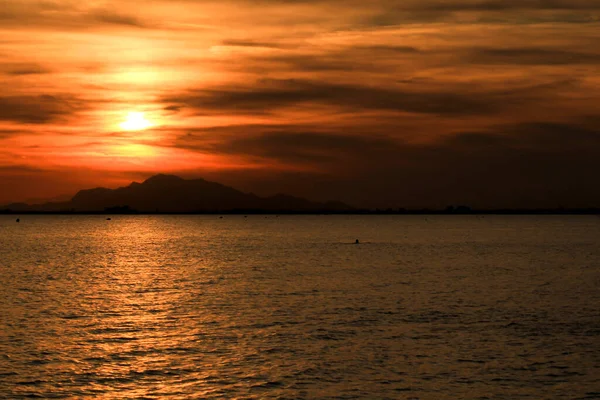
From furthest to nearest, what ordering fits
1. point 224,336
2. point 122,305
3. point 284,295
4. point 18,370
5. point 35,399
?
point 284,295, point 122,305, point 224,336, point 18,370, point 35,399

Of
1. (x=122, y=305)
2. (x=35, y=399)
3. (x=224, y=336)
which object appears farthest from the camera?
(x=122, y=305)

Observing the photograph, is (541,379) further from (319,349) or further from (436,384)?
(319,349)

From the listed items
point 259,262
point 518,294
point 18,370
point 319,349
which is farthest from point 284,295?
point 259,262

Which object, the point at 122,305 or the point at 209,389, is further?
the point at 122,305

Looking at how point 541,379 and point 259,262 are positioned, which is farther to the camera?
point 259,262

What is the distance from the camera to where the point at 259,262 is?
122 metres

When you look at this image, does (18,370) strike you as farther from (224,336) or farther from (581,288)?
(581,288)

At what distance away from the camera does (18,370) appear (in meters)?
38.2

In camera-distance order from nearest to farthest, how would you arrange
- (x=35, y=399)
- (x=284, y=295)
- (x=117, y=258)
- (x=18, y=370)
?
(x=35, y=399) < (x=18, y=370) < (x=284, y=295) < (x=117, y=258)

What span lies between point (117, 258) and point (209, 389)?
352ft

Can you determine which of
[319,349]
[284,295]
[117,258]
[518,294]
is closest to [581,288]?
[518,294]

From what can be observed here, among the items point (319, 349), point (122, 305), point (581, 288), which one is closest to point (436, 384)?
point (319, 349)

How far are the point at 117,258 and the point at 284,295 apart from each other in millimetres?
72677

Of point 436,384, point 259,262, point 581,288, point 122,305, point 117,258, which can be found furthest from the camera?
point 117,258
